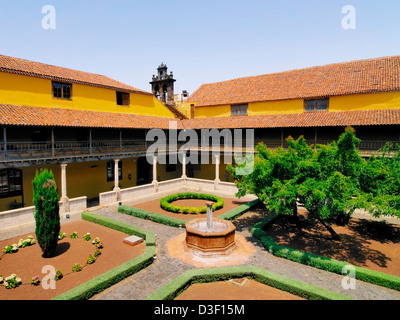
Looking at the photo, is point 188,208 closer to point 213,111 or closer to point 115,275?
point 115,275

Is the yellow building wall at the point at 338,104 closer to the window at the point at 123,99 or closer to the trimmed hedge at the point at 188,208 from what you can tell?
the window at the point at 123,99

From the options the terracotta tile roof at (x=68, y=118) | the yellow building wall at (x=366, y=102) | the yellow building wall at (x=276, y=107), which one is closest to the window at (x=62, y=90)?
the terracotta tile roof at (x=68, y=118)

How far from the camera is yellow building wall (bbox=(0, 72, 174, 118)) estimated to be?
1738 centimetres

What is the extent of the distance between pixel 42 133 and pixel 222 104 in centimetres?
1835

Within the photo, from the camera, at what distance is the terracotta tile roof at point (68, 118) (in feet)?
52.7

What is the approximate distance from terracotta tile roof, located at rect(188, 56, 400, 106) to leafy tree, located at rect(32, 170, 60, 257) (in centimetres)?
2136

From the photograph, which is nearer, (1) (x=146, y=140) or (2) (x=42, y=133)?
(2) (x=42, y=133)

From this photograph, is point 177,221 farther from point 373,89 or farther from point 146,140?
point 373,89

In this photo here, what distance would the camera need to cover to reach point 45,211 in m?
11.3

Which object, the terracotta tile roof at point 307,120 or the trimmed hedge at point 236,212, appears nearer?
the trimmed hedge at point 236,212

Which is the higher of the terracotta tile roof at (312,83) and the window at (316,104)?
the terracotta tile roof at (312,83)

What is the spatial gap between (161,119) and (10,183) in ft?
49.1

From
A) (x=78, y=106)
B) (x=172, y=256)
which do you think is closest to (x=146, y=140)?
(x=78, y=106)

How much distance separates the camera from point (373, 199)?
9969 millimetres
